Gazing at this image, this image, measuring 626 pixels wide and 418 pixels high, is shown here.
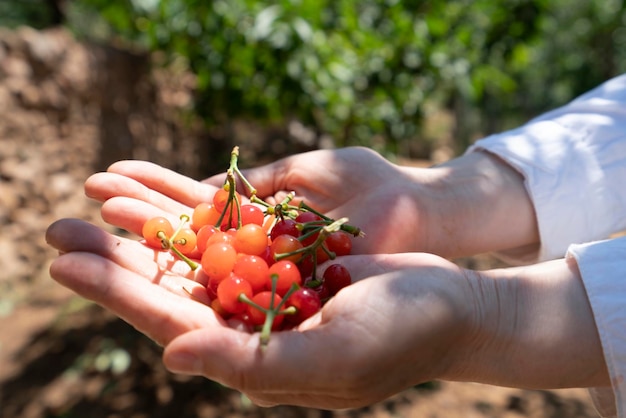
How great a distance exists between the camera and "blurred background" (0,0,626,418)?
265cm

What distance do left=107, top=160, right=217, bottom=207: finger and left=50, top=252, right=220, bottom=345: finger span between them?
47cm

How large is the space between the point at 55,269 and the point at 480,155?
4.33ft

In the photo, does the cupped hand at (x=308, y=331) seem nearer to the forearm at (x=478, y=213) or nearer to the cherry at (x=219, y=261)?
the cherry at (x=219, y=261)

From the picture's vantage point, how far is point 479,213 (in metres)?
1.71

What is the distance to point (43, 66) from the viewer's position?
3291mm

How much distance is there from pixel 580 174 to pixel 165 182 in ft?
4.03

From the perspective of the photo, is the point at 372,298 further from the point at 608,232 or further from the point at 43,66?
the point at 43,66

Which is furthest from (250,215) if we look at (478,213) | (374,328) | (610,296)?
(610,296)

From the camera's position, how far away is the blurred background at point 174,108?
2650mm

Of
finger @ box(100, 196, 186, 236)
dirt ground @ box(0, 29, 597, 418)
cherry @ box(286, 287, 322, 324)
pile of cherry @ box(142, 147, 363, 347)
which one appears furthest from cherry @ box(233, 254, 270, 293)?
dirt ground @ box(0, 29, 597, 418)

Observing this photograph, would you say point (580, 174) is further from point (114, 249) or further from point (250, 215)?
point (114, 249)

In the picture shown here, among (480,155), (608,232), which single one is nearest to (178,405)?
(480,155)

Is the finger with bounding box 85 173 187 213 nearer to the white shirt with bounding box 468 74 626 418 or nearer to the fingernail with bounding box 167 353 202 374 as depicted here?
the fingernail with bounding box 167 353 202 374

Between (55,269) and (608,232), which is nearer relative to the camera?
(55,269)
